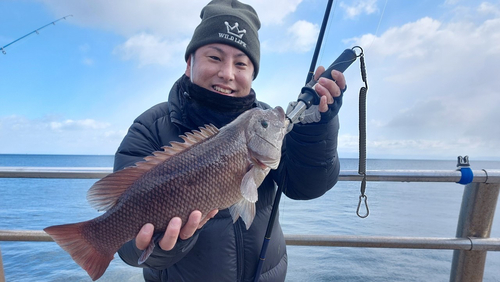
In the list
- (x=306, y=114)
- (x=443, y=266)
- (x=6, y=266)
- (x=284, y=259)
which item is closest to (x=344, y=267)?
(x=443, y=266)

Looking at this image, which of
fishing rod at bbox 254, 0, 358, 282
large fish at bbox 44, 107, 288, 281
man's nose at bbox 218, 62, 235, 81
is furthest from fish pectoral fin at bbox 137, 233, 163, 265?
man's nose at bbox 218, 62, 235, 81

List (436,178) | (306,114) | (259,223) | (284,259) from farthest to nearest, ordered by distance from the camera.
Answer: (436,178) < (284,259) < (259,223) < (306,114)

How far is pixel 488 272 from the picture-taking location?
577 centimetres

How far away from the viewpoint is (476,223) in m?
2.53

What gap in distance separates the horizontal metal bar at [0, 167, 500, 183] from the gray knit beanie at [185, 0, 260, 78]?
1252mm

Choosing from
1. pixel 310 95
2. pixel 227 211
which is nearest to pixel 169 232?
pixel 227 211

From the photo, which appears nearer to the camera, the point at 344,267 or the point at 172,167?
the point at 172,167

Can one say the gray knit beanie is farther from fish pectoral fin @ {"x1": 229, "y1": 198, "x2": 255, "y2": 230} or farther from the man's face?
fish pectoral fin @ {"x1": 229, "y1": 198, "x2": 255, "y2": 230}

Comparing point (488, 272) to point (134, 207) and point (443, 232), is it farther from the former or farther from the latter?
point (134, 207)

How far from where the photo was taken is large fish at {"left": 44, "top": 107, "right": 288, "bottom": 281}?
134cm

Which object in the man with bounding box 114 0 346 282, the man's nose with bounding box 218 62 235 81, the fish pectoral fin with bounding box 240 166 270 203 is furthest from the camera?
the man's nose with bounding box 218 62 235 81

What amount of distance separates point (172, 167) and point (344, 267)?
4807 millimetres

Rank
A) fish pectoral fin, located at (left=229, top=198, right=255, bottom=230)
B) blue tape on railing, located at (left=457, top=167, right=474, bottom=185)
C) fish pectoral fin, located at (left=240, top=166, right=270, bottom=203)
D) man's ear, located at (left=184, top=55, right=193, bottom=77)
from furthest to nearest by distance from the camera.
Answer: blue tape on railing, located at (left=457, top=167, right=474, bottom=185) → man's ear, located at (left=184, top=55, right=193, bottom=77) → fish pectoral fin, located at (left=229, top=198, right=255, bottom=230) → fish pectoral fin, located at (left=240, top=166, right=270, bottom=203)

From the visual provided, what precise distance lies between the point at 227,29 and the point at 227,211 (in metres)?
1.24
